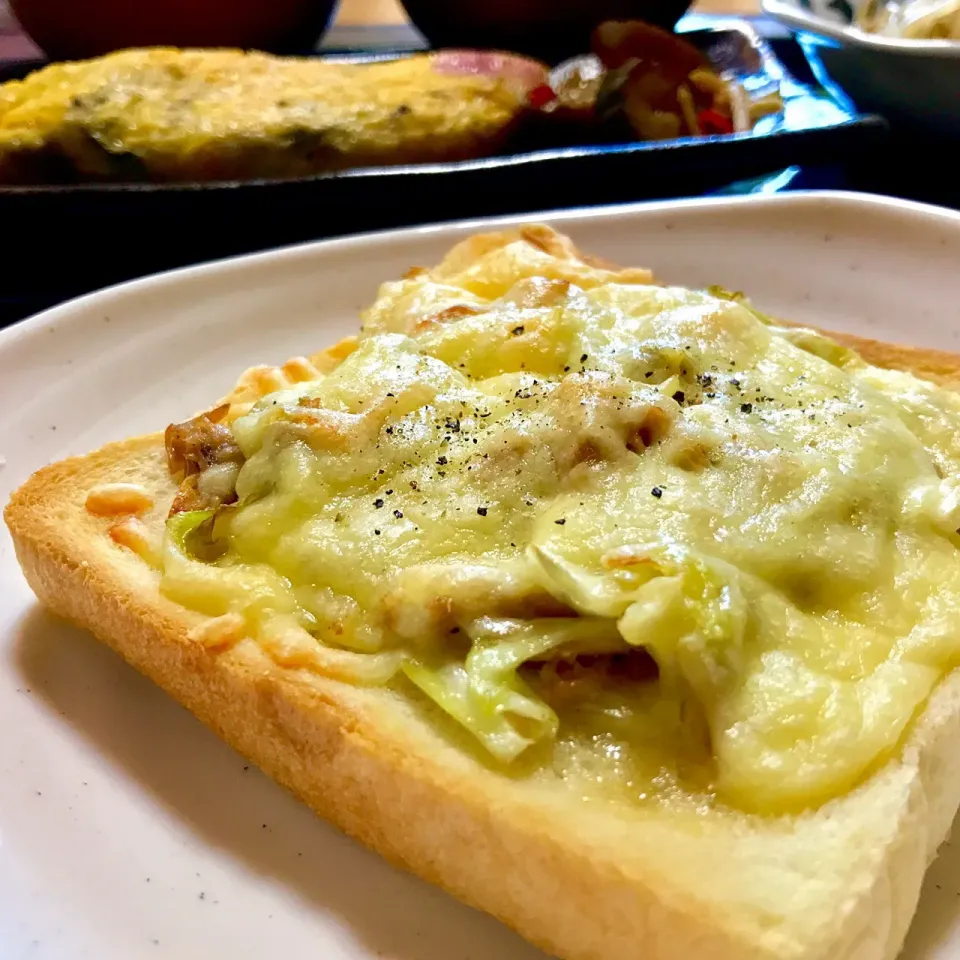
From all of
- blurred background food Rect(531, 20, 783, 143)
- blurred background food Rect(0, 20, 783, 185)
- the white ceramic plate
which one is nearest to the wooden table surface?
blurred background food Rect(0, 20, 783, 185)

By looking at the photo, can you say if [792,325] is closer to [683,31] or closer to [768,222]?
[768,222]

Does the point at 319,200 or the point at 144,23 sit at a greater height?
the point at 144,23

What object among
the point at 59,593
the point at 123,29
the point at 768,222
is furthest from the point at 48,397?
the point at 123,29

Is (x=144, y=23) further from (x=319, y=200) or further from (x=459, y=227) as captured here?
(x=459, y=227)

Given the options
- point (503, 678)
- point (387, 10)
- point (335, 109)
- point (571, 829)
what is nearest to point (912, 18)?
point (335, 109)

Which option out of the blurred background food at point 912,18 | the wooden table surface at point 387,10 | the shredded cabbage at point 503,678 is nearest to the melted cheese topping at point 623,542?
the shredded cabbage at point 503,678

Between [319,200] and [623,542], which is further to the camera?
[319,200]

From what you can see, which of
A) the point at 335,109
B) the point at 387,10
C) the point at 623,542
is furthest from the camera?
the point at 387,10
